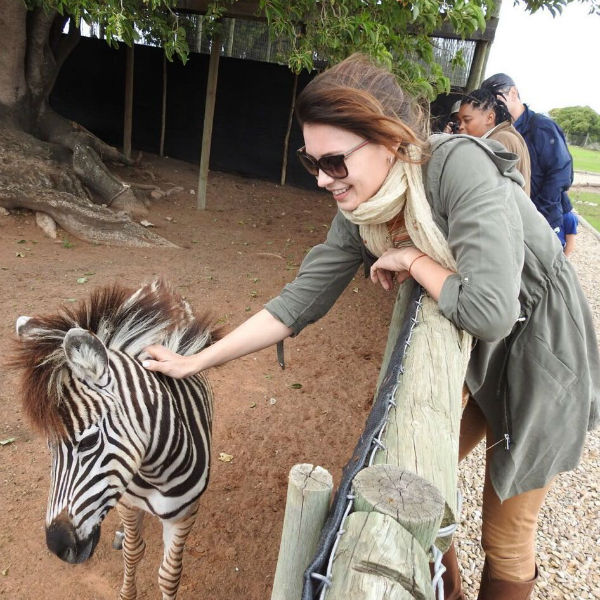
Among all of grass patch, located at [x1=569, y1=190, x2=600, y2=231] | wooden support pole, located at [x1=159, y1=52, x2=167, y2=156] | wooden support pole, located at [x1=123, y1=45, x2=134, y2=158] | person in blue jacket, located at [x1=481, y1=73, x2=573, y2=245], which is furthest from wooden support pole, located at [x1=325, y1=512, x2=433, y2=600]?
grass patch, located at [x1=569, y1=190, x2=600, y2=231]

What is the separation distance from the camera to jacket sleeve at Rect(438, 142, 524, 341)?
1.36 m

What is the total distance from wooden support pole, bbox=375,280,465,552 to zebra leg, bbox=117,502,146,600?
5.42ft

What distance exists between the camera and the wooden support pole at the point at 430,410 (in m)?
1.03

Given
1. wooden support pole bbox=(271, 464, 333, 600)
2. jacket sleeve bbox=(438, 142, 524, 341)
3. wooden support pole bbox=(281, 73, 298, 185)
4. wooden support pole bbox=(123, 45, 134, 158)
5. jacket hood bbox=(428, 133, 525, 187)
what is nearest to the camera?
wooden support pole bbox=(271, 464, 333, 600)

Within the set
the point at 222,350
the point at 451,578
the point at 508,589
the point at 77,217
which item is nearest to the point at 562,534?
the point at 451,578

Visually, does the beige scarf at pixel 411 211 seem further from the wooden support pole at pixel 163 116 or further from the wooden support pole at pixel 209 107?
the wooden support pole at pixel 163 116

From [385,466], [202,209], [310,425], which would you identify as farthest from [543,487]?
[202,209]

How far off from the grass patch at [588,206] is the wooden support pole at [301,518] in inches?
577

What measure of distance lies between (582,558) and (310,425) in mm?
1910

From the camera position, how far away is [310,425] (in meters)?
3.90

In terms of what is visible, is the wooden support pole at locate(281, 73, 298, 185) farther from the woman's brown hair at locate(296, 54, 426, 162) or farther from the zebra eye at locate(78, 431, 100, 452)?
the zebra eye at locate(78, 431, 100, 452)

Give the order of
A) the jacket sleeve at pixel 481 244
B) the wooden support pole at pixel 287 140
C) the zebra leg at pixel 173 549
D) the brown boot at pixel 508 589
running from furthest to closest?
the wooden support pole at pixel 287 140 < the zebra leg at pixel 173 549 < the brown boot at pixel 508 589 < the jacket sleeve at pixel 481 244

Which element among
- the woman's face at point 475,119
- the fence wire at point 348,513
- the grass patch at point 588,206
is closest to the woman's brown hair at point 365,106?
the fence wire at point 348,513

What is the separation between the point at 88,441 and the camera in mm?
1624
